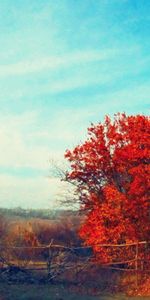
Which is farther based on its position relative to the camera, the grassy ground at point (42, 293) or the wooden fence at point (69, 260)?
the wooden fence at point (69, 260)

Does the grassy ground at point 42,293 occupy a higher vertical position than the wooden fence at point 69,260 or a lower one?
lower

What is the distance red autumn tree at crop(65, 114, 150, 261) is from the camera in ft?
93.4

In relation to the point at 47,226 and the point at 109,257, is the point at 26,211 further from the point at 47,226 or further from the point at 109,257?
the point at 109,257

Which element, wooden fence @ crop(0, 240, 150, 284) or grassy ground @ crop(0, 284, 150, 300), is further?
wooden fence @ crop(0, 240, 150, 284)

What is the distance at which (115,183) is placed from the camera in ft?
98.8

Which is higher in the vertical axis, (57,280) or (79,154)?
(79,154)

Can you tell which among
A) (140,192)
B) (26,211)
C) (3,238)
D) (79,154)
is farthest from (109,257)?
(26,211)

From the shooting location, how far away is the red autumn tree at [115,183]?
28.5 m

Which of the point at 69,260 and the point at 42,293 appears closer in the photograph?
the point at 42,293

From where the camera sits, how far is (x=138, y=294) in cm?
2475

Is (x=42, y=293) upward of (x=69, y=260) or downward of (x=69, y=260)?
downward

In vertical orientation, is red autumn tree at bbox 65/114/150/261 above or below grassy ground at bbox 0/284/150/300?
above

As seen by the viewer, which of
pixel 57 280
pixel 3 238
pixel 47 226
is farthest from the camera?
pixel 47 226

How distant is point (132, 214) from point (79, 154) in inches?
185
